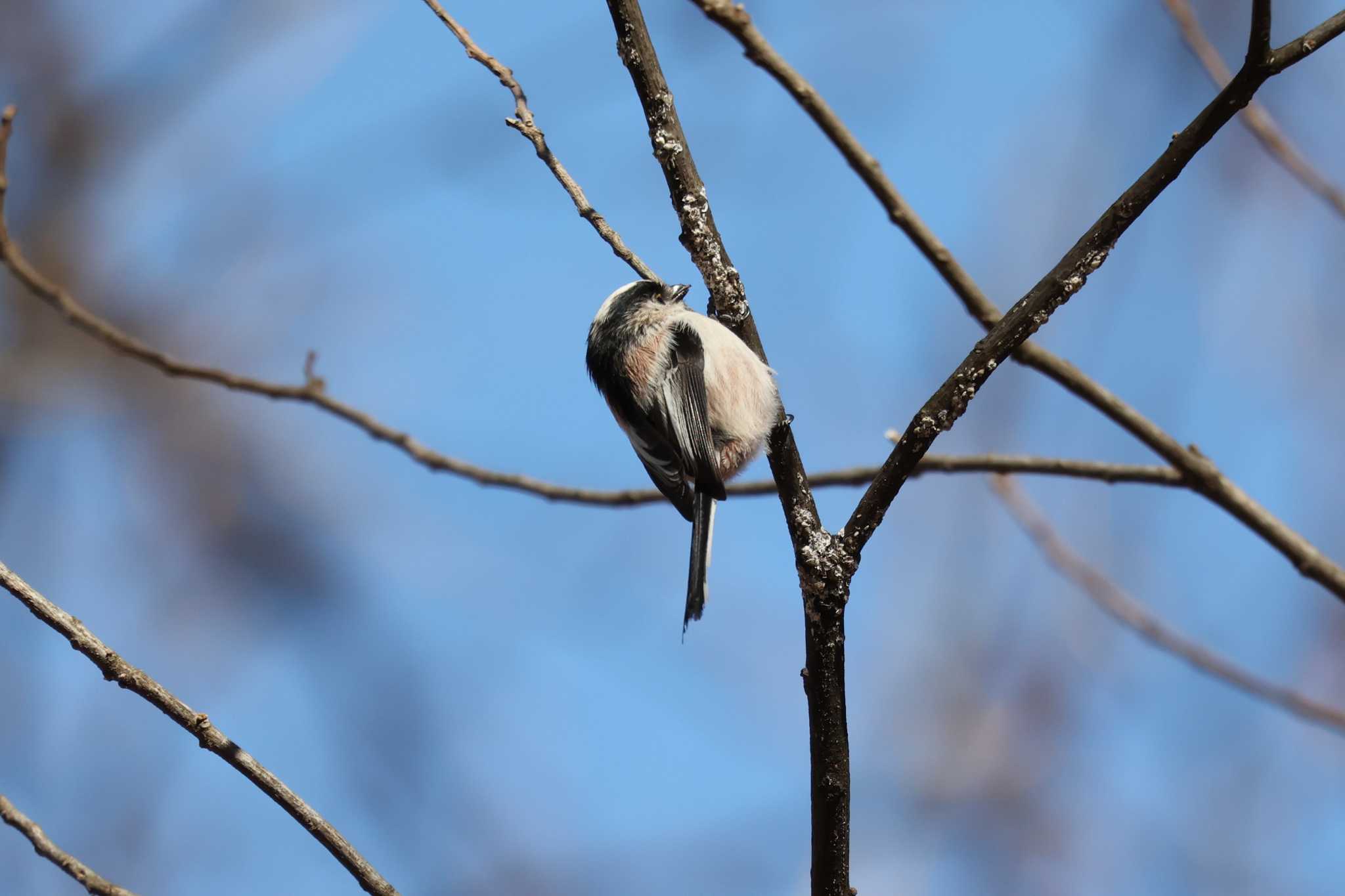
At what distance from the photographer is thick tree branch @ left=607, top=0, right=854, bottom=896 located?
1777 millimetres

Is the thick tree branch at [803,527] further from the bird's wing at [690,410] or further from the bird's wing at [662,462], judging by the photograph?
the bird's wing at [662,462]

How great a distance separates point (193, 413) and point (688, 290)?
318cm

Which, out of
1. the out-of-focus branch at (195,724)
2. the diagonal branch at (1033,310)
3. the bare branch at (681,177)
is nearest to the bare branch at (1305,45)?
the diagonal branch at (1033,310)

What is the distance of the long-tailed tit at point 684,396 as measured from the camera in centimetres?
260

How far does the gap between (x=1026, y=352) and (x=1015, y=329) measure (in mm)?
870

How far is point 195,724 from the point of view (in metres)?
1.64

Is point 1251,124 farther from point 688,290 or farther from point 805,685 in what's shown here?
point 805,685

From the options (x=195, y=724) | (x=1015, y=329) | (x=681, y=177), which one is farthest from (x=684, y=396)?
(x=195, y=724)

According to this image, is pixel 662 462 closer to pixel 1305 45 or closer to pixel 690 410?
pixel 690 410

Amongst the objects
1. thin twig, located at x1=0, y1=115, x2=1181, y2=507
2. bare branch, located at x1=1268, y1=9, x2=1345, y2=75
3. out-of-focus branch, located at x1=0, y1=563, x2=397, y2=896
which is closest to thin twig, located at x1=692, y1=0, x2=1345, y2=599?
thin twig, located at x1=0, y1=115, x2=1181, y2=507

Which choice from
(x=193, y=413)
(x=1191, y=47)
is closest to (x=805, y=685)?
(x=1191, y=47)

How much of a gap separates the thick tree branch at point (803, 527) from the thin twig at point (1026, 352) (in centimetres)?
59

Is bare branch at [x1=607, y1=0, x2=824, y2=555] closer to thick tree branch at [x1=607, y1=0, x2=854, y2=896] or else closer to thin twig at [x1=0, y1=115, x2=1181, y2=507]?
thick tree branch at [x1=607, y1=0, x2=854, y2=896]

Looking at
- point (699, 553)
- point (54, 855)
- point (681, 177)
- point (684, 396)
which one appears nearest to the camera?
point (54, 855)
